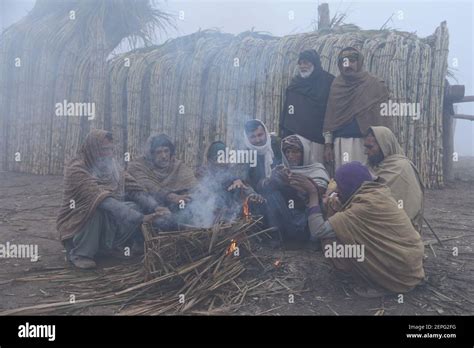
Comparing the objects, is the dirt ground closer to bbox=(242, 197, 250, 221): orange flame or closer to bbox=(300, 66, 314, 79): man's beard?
bbox=(242, 197, 250, 221): orange flame

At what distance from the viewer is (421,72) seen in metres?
7.55

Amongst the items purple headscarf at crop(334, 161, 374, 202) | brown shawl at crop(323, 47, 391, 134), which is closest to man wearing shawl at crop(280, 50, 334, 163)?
brown shawl at crop(323, 47, 391, 134)

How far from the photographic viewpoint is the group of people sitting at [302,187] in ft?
12.3

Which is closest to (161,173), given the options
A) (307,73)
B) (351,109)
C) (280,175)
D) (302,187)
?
(280,175)

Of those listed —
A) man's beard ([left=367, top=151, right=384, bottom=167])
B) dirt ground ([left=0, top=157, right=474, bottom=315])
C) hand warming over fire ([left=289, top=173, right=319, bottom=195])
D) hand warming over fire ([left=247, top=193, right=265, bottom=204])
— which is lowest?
dirt ground ([left=0, top=157, right=474, bottom=315])

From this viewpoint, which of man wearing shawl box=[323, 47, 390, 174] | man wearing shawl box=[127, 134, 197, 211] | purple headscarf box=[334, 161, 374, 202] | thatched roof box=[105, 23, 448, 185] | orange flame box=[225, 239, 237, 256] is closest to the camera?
purple headscarf box=[334, 161, 374, 202]

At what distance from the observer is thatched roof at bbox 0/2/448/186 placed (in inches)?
299

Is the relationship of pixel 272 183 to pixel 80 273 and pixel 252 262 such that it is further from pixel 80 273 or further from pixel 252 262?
pixel 80 273

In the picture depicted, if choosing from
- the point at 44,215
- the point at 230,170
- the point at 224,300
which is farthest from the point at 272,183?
the point at 44,215

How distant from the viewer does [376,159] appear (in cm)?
450

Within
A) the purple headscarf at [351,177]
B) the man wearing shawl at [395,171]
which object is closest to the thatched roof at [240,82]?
the man wearing shawl at [395,171]

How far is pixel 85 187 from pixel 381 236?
253 centimetres

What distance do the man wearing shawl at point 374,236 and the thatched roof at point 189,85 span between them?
4.09 meters
